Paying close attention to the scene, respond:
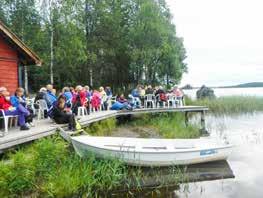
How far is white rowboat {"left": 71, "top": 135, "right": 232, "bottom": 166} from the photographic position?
7.59 m

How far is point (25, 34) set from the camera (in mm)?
21922

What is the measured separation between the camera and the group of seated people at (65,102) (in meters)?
8.19

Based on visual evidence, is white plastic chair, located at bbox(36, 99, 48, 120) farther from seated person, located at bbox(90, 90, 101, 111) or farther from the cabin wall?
seated person, located at bbox(90, 90, 101, 111)

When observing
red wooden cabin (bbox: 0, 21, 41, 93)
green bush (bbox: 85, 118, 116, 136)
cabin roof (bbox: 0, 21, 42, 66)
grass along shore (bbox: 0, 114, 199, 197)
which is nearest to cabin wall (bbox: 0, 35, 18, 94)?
red wooden cabin (bbox: 0, 21, 41, 93)

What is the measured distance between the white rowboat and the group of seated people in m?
1.29

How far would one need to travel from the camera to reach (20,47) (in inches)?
455

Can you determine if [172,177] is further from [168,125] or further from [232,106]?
[232,106]

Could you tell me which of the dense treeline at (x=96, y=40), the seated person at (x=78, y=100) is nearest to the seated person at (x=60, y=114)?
the seated person at (x=78, y=100)

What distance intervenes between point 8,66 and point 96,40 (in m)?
13.7

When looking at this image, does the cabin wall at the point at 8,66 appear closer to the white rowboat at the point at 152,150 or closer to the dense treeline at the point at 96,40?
the white rowboat at the point at 152,150

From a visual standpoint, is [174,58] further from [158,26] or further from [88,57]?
[88,57]

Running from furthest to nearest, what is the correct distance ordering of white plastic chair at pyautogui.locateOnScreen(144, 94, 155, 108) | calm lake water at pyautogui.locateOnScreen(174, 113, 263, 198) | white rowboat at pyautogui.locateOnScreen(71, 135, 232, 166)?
white plastic chair at pyautogui.locateOnScreen(144, 94, 155, 108)
white rowboat at pyautogui.locateOnScreen(71, 135, 232, 166)
calm lake water at pyautogui.locateOnScreen(174, 113, 263, 198)

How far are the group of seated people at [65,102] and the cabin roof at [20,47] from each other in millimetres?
1413

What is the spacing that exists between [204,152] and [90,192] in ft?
11.7
